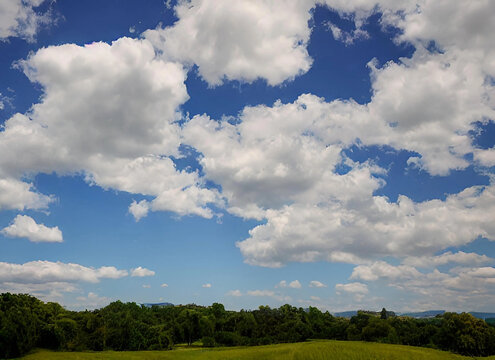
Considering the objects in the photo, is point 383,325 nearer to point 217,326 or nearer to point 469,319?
point 469,319

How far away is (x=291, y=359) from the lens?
138ft

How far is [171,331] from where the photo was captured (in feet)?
329

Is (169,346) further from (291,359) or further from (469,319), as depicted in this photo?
(469,319)

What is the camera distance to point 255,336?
11669 cm

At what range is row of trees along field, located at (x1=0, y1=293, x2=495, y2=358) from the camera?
223 feet

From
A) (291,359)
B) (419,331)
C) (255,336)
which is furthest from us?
(255,336)

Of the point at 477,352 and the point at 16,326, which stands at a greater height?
the point at 16,326

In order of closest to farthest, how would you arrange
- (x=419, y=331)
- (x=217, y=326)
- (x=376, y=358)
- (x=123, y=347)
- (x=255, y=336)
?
(x=376, y=358) → (x=123, y=347) → (x=419, y=331) → (x=255, y=336) → (x=217, y=326)

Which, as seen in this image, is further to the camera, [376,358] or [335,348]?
[335,348]

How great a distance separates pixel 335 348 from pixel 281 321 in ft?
304

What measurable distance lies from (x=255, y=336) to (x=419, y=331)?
51329 millimetres

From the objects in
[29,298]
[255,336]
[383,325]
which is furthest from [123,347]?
[383,325]

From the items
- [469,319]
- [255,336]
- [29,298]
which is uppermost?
[29,298]

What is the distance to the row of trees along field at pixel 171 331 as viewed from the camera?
68.0m
